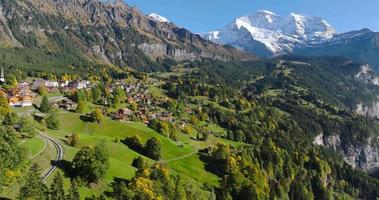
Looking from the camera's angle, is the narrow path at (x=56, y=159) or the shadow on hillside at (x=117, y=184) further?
the shadow on hillside at (x=117, y=184)

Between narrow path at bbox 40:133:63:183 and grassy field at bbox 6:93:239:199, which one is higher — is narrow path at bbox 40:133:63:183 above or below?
above

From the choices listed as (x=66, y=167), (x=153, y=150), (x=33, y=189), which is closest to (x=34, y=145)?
(x=66, y=167)

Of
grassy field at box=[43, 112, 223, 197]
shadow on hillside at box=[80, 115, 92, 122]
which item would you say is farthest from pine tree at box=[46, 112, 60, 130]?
shadow on hillside at box=[80, 115, 92, 122]

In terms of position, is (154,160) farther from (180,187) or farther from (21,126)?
(21,126)

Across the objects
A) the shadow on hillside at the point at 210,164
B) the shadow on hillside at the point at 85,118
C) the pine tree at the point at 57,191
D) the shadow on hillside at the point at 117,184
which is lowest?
the shadow on hillside at the point at 210,164

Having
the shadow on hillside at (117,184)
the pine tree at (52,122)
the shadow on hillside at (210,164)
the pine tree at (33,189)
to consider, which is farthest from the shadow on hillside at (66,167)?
the shadow on hillside at (210,164)

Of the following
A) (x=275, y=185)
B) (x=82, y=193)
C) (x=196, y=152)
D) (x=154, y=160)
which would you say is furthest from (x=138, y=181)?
(x=275, y=185)

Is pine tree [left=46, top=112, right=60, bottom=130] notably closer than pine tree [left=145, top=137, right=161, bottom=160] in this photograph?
Yes

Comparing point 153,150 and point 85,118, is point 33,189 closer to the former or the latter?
point 153,150

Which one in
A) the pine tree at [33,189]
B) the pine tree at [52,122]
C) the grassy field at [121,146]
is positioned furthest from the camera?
the pine tree at [52,122]

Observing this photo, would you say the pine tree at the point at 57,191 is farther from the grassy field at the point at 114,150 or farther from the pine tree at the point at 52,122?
the pine tree at the point at 52,122

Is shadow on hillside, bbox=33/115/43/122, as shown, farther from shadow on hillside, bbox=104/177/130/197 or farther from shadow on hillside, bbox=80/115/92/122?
shadow on hillside, bbox=104/177/130/197
